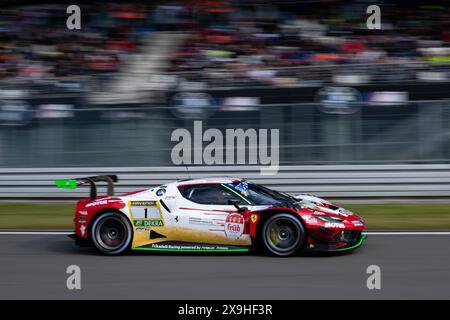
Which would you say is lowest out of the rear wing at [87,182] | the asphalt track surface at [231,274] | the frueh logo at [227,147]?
the asphalt track surface at [231,274]

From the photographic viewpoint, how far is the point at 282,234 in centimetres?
822

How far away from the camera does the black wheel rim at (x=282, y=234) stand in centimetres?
814

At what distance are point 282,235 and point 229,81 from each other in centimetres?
721

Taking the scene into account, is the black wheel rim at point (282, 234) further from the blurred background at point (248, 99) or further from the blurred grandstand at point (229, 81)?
the blurred grandstand at point (229, 81)

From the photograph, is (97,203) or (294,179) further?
(294,179)

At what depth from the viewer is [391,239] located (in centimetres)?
949

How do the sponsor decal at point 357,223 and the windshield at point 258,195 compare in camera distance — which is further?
the windshield at point 258,195

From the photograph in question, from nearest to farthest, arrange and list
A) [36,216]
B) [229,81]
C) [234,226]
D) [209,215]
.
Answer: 1. [234,226]
2. [209,215]
3. [36,216]
4. [229,81]

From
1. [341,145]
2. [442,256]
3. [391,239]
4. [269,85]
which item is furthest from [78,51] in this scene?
[442,256]

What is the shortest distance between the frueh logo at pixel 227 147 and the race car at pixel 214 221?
5013 millimetres

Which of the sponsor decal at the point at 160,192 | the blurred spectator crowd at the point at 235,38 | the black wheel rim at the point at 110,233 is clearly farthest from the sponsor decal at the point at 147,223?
the blurred spectator crowd at the point at 235,38

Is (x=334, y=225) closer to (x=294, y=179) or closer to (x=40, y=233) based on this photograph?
(x=40, y=233)

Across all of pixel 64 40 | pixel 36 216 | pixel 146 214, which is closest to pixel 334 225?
pixel 146 214

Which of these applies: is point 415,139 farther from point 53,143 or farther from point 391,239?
point 53,143
